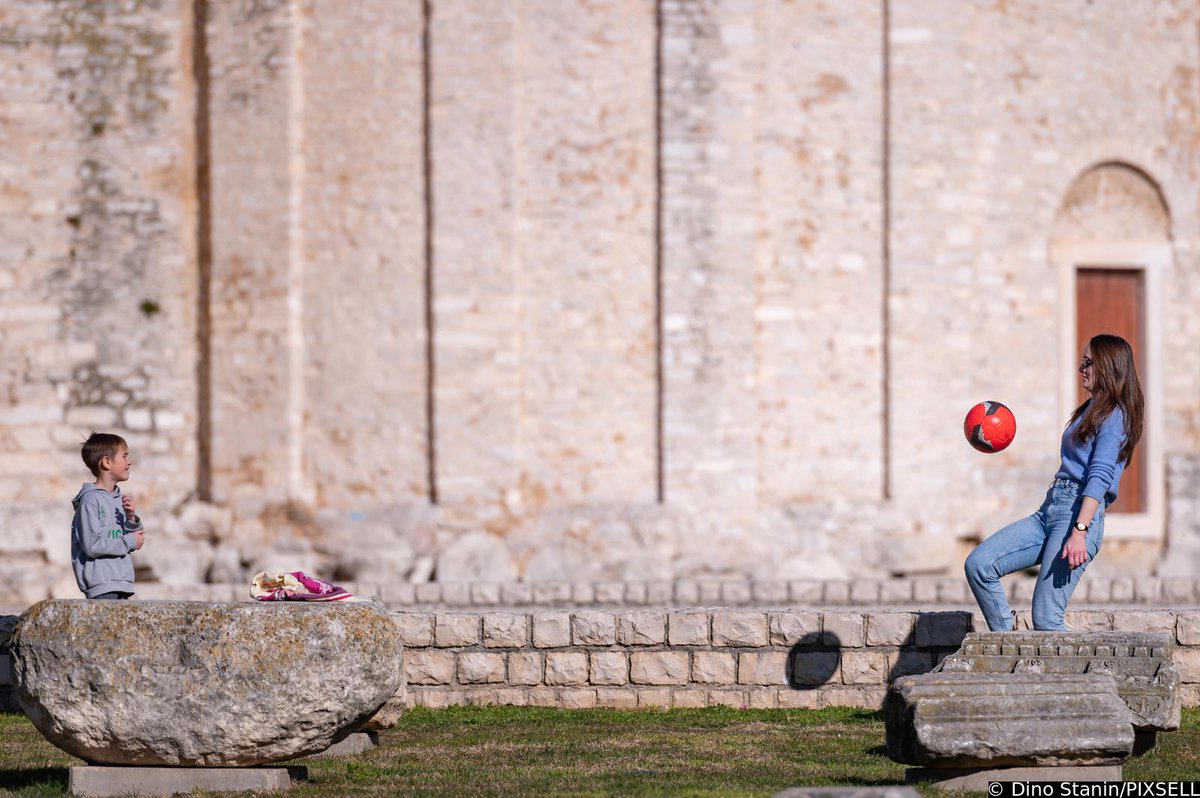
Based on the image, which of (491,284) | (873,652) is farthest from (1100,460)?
(491,284)

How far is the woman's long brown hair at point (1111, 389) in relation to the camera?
24.0 ft

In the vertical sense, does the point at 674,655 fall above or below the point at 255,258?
below

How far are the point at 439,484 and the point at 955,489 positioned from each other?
5648 mm

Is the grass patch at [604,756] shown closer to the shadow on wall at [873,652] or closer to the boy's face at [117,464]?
the shadow on wall at [873,652]

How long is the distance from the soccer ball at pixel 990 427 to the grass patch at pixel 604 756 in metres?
1.63

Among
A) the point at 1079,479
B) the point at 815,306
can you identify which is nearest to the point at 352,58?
the point at 815,306

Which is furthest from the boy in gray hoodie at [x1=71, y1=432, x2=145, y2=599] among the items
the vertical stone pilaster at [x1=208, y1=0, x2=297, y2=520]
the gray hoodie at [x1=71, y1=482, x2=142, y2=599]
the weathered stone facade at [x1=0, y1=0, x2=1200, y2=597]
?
the vertical stone pilaster at [x1=208, y1=0, x2=297, y2=520]

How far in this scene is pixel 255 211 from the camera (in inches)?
642

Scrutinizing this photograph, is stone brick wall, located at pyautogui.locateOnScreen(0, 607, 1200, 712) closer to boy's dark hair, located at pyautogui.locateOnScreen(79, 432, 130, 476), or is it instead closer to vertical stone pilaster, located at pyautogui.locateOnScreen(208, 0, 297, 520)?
boy's dark hair, located at pyautogui.locateOnScreen(79, 432, 130, 476)

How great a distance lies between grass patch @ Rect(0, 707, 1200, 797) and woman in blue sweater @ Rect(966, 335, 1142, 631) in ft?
2.95

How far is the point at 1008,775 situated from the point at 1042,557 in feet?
4.74

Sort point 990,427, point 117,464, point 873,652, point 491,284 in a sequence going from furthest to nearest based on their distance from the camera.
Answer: point 491,284
point 873,652
point 990,427
point 117,464

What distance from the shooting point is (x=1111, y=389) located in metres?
7.30

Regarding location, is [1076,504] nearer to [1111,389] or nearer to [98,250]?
[1111,389]
